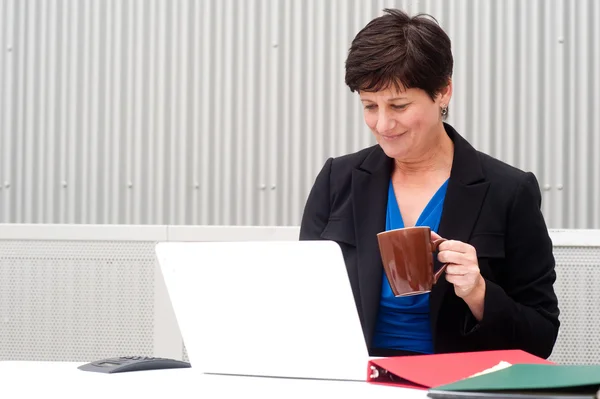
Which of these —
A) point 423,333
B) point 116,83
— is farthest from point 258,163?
point 423,333

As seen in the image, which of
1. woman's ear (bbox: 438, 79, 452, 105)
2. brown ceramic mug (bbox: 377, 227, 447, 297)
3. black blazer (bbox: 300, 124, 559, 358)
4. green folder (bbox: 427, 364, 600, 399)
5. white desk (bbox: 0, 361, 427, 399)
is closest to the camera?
green folder (bbox: 427, 364, 600, 399)

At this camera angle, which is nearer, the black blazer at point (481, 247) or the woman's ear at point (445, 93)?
the black blazer at point (481, 247)

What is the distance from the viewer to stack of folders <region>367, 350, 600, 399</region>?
0.95 metres

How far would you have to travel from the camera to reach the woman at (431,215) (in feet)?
5.56

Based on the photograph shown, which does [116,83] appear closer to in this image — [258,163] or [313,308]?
[258,163]

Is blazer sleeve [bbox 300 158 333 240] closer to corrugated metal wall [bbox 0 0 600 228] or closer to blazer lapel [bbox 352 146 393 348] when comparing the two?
blazer lapel [bbox 352 146 393 348]

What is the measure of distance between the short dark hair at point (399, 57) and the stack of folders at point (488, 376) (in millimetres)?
652

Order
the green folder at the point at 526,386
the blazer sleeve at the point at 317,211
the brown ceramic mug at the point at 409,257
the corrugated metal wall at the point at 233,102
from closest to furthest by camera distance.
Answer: the green folder at the point at 526,386, the brown ceramic mug at the point at 409,257, the blazer sleeve at the point at 317,211, the corrugated metal wall at the point at 233,102

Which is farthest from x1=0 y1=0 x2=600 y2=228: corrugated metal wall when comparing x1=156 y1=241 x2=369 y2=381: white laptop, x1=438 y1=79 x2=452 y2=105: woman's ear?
x1=156 y1=241 x2=369 y2=381: white laptop

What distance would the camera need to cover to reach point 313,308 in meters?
1.16

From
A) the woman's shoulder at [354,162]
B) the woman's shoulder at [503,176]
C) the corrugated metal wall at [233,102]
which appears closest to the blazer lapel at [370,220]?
the woman's shoulder at [354,162]

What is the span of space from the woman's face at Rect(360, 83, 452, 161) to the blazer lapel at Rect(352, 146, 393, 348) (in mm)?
102

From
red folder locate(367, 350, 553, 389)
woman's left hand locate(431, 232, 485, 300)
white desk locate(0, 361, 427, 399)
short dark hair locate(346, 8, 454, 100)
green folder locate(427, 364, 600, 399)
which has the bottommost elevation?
white desk locate(0, 361, 427, 399)

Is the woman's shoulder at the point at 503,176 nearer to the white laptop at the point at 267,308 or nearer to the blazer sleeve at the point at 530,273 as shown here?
the blazer sleeve at the point at 530,273
